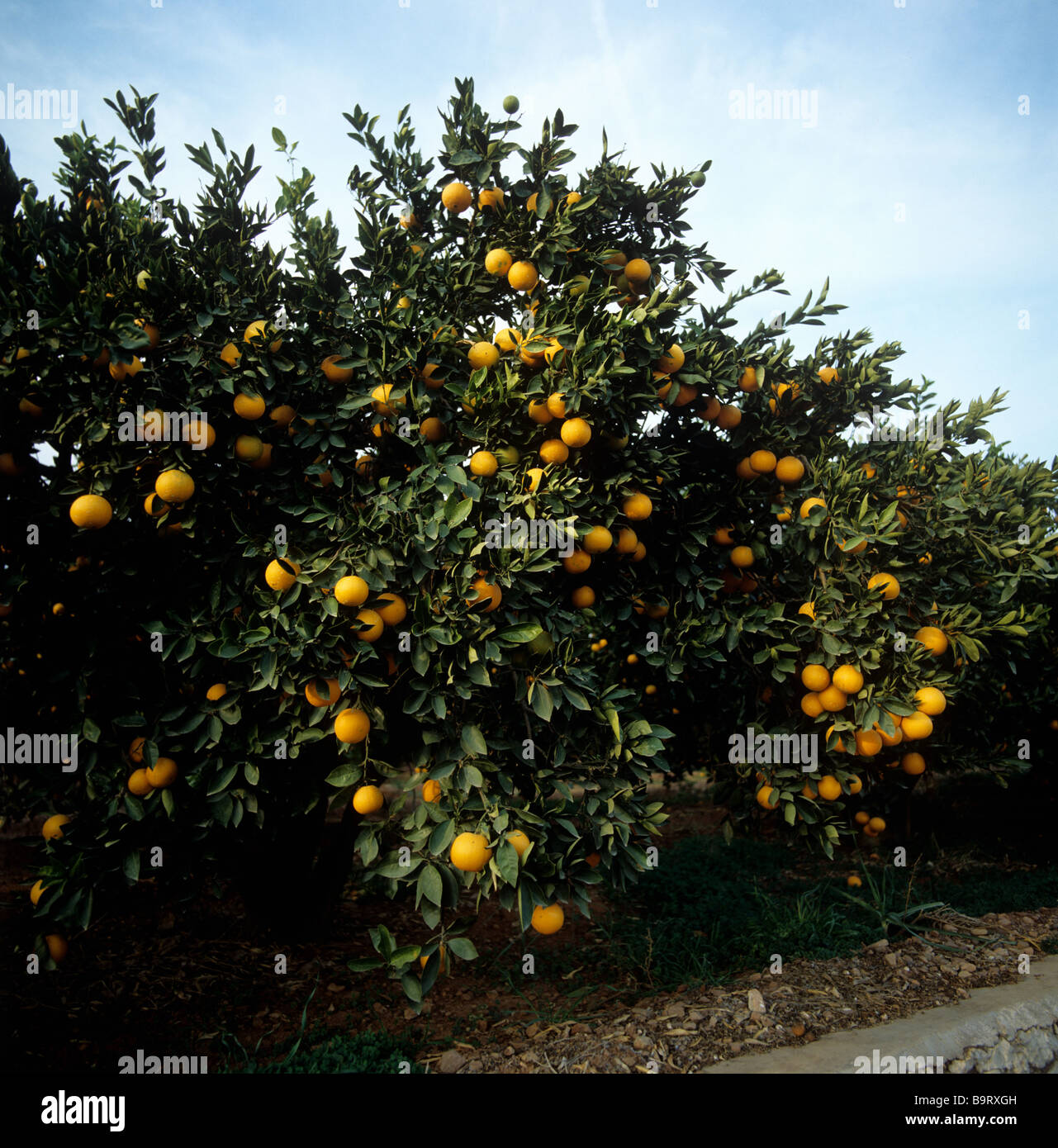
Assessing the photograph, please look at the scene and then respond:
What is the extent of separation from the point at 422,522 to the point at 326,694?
0.68m

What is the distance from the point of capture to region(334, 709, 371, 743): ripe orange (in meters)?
2.48

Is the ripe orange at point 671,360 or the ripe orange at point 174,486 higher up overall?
the ripe orange at point 671,360

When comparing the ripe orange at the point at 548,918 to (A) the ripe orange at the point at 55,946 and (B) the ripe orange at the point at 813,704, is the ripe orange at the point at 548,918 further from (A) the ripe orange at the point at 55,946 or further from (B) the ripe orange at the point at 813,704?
(A) the ripe orange at the point at 55,946

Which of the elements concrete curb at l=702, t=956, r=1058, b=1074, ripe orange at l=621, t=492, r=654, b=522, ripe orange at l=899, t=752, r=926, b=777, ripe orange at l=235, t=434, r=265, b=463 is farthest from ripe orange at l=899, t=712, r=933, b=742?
ripe orange at l=235, t=434, r=265, b=463

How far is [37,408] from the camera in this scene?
2756 millimetres

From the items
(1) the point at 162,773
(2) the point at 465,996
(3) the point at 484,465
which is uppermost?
(3) the point at 484,465

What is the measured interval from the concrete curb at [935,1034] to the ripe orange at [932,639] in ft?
4.83

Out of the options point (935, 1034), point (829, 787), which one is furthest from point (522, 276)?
point (935, 1034)

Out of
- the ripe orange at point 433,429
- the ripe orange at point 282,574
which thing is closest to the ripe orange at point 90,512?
the ripe orange at point 282,574

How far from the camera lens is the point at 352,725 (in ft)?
8.18

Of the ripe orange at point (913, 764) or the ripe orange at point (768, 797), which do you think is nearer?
the ripe orange at point (768, 797)

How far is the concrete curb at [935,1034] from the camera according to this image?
2.57 metres

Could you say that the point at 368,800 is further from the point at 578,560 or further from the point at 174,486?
the point at 174,486
